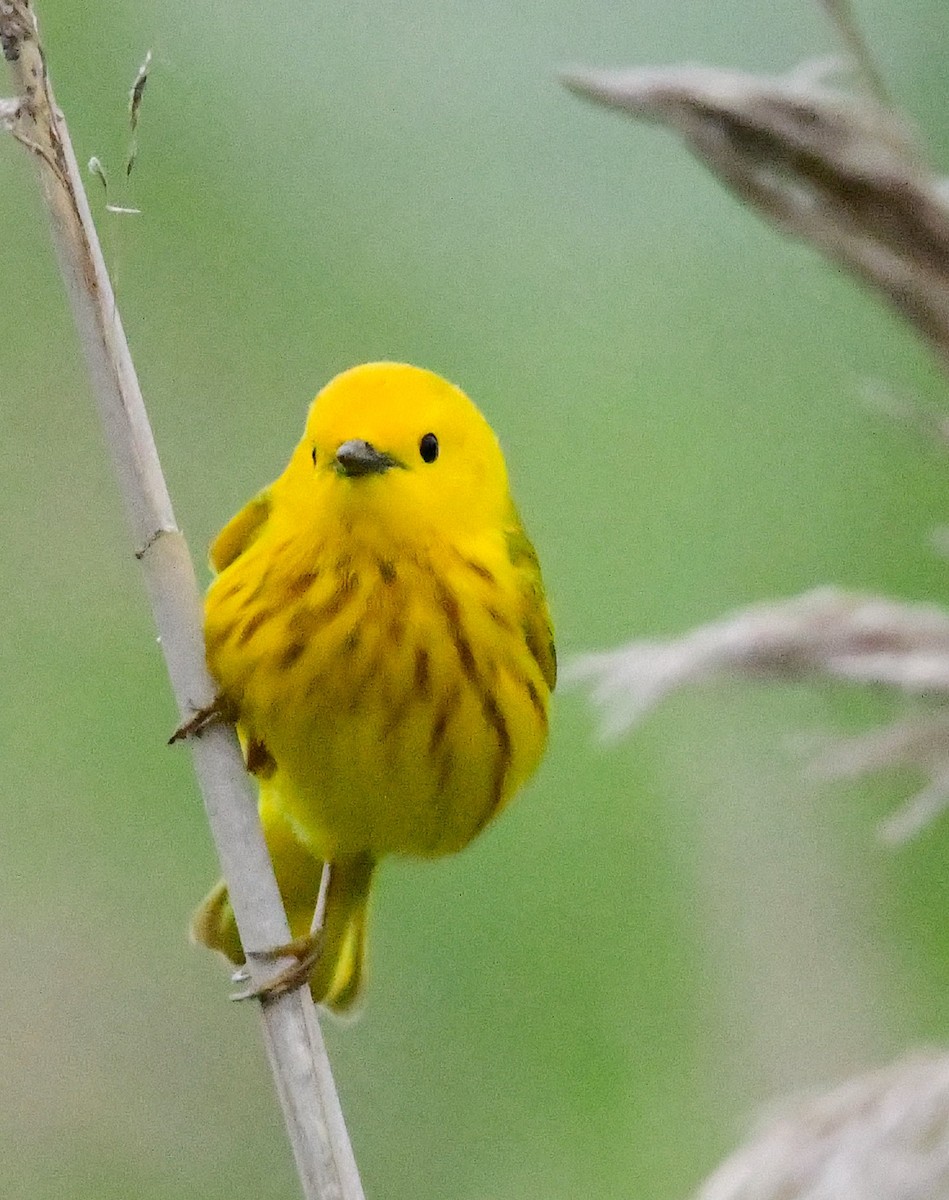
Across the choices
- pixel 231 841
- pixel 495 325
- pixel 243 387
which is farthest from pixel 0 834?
pixel 231 841

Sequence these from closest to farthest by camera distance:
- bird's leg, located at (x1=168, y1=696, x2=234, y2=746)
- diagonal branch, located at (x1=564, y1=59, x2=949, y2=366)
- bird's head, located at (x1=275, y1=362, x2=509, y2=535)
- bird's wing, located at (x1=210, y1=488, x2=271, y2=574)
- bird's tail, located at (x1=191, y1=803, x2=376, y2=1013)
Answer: diagonal branch, located at (x1=564, y1=59, x2=949, y2=366) → bird's leg, located at (x1=168, y1=696, x2=234, y2=746) → bird's head, located at (x1=275, y1=362, x2=509, y2=535) → bird's wing, located at (x1=210, y1=488, x2=271, y2=574) → bird's tail, located at (x1=191, y1=803, x2=376, y2=1013)

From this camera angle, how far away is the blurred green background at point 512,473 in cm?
266

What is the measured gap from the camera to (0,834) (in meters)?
2.93

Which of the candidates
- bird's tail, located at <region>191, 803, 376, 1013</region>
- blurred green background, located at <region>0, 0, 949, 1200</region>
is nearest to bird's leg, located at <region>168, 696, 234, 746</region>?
bird's tail, located at <region>191, 803, 376, 1013</region>

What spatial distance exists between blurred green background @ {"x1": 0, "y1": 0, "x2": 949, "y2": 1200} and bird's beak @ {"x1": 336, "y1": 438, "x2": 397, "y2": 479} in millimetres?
1118

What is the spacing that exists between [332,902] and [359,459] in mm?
840

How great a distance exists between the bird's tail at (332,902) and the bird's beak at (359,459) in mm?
687

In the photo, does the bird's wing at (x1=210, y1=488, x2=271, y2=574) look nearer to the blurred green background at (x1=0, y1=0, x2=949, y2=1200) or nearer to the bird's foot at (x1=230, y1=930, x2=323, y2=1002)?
the bird's foot at (x1=230, y1=930, x2=323, y2=1002)

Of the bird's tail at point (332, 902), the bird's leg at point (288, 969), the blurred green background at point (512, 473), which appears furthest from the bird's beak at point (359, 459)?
the blurred green background at point (512, 473)

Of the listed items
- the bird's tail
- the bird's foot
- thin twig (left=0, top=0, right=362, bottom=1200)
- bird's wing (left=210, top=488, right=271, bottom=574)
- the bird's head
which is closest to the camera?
thin twig (left=0, top=0, right=362, bottom=1200)

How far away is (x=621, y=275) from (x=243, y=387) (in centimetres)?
74

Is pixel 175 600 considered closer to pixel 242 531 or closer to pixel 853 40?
pixel 242 531

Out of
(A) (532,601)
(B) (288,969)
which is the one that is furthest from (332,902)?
(B) (288,969)

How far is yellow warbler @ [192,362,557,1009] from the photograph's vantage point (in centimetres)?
157
